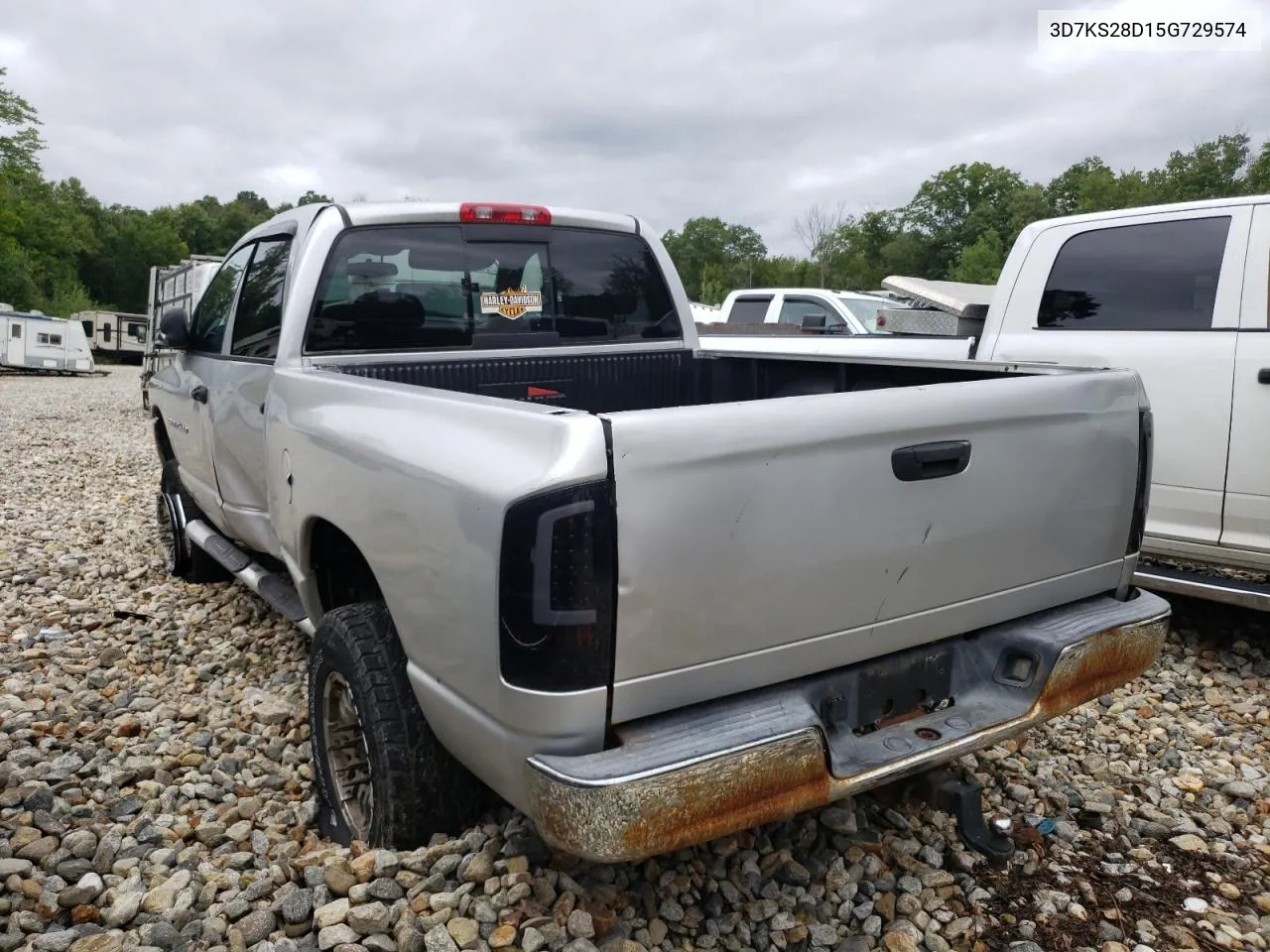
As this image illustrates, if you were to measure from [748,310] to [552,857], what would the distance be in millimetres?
11208

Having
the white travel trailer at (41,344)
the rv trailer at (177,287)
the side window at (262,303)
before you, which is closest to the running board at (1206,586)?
the side window at (262,303)

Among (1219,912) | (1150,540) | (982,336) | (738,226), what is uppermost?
(738,226)

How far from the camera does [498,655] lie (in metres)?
1.88

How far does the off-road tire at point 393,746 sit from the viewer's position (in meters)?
2.37

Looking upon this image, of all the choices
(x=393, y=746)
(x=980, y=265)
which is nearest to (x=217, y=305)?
(x=393, y=746)

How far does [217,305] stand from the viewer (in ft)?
14.9

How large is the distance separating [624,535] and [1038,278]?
13.2 feet

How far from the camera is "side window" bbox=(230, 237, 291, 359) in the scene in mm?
3645

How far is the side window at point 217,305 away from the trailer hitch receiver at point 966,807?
3473 mm

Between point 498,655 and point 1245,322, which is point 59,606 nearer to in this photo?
point 498,655

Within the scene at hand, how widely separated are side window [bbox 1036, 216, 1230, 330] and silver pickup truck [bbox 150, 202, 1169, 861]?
196cm

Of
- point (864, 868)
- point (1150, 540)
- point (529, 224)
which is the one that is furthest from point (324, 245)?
point (1150, 540)

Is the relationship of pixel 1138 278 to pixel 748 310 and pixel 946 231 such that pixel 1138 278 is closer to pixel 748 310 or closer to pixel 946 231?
pixel 748 310

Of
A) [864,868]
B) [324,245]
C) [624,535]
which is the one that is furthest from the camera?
[324,245]
